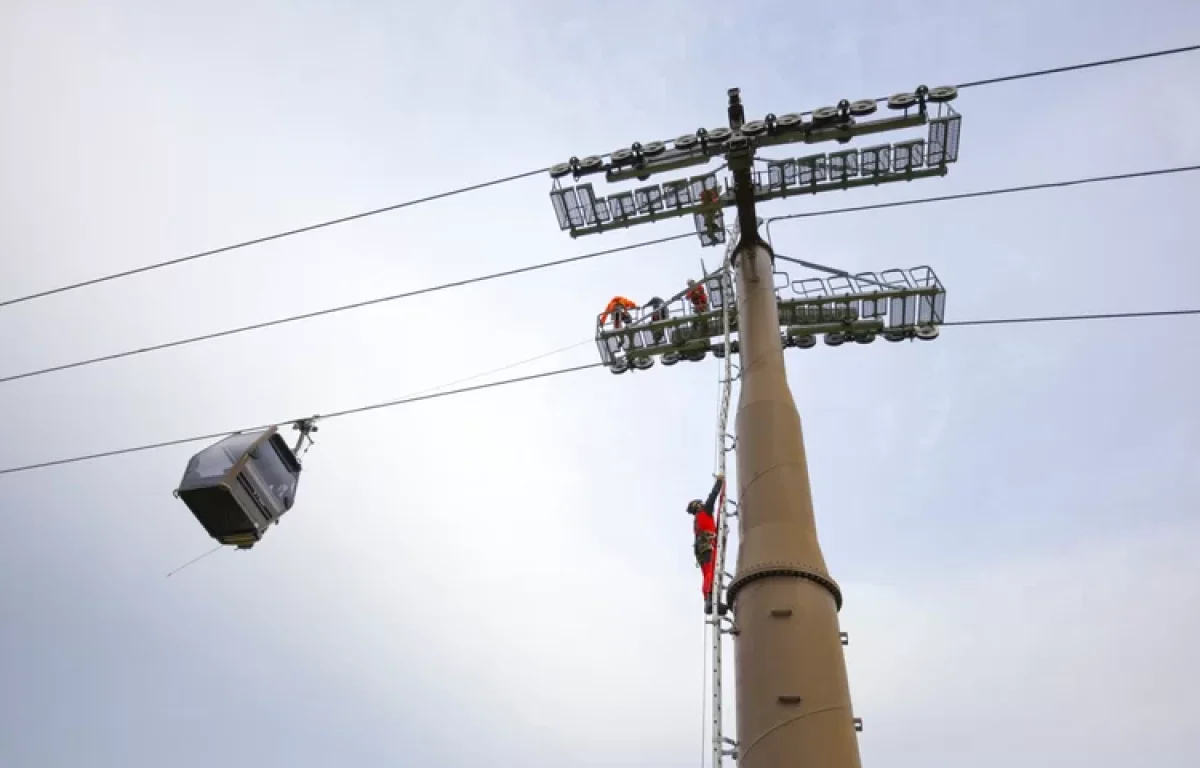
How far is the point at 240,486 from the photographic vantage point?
9.67 m

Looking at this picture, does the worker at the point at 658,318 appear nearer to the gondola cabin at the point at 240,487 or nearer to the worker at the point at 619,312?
Answer: the worker at the point at 619,312

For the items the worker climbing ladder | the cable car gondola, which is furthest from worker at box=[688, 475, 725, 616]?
the cable car gondola

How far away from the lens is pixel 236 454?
9773 millimetres

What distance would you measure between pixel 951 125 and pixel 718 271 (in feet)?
12.4

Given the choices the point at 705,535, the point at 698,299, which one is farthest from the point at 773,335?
the point at 698,299

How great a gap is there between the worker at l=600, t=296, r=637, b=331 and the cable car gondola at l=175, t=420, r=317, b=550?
19.6 feet

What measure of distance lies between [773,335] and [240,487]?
6380mm

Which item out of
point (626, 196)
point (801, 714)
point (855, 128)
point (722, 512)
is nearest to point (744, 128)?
point (855, 128)

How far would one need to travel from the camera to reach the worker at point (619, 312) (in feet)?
47.1

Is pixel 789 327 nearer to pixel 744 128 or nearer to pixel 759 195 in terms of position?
pixel 759 195

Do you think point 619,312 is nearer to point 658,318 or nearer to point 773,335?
point 658,318

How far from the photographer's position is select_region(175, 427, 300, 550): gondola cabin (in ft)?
31.3

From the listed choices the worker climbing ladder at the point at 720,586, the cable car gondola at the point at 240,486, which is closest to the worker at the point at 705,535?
the worker climbing ladder at the point at 720,586

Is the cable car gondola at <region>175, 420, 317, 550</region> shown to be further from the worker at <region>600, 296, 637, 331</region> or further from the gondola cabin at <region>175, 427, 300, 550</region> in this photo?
the worker at <region>600, 296, 637, 331</region>
